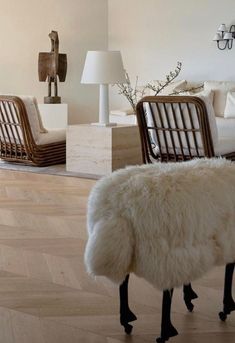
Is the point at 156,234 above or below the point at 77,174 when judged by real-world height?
above

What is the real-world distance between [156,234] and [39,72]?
7036 mm

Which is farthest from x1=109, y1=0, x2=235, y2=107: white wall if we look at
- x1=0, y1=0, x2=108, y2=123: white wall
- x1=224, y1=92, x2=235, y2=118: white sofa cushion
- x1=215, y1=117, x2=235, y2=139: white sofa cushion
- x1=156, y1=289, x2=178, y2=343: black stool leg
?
x1=156, y1=289, x2=178, y2=343: black stool leg

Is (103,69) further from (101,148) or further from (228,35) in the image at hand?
(228,35)

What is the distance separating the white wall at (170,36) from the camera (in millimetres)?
9031

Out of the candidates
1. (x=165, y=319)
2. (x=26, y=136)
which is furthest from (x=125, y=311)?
(x=26, y=136)

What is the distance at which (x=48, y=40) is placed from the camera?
9.48 m

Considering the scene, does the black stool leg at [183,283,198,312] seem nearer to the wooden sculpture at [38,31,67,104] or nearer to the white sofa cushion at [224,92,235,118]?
the white sofa cushion at [224,92,235,118]

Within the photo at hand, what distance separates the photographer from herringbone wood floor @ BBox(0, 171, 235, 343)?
8.29 feet

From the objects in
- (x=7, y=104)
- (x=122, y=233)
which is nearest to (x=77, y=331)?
(x=122, y=233)

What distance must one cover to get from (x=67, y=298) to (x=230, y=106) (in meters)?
5.80

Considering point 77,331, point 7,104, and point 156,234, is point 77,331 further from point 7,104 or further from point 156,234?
point 7,104

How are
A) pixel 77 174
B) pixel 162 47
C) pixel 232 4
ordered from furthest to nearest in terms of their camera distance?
pixel 162 47 → pixel 232 4 → pixel 77 174

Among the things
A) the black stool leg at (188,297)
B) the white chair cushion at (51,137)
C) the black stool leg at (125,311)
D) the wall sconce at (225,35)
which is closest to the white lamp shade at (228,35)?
the wall sconce at (225,35)

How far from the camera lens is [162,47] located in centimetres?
958
